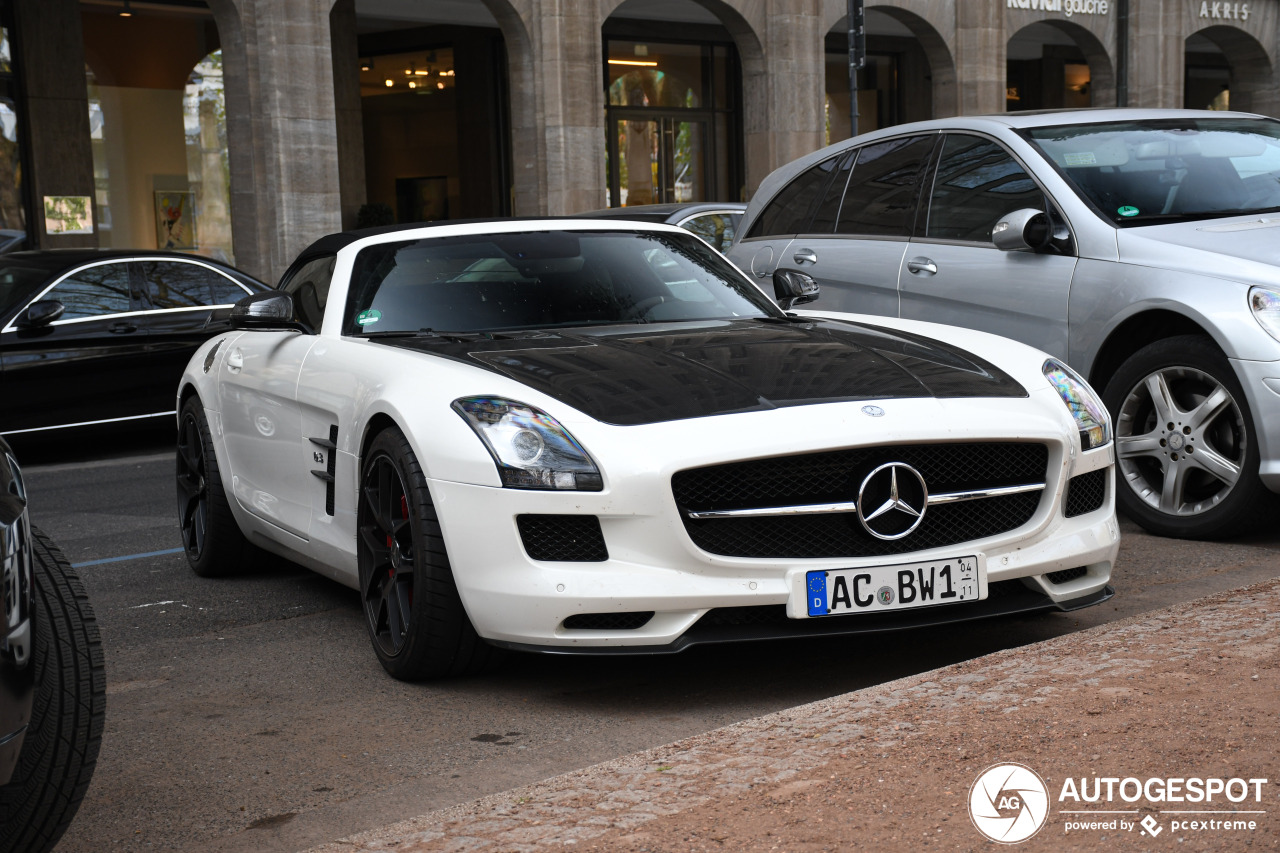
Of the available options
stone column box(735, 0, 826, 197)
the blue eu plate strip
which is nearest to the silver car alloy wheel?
the blue eu plate strip

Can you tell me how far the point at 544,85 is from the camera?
21.8 metres

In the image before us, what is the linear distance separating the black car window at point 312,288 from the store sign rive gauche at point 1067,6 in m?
24.2

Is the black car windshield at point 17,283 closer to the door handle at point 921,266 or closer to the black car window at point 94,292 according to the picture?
the black car window at point 94,292

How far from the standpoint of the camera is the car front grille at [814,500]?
4.33 metres

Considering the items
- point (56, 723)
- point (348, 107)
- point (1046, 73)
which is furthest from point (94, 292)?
point (1046, 73)

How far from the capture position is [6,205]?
70.3ft

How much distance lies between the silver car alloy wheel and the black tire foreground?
4.71 metres

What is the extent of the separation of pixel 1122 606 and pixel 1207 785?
2.43 metres

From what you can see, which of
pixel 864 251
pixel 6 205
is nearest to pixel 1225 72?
pixel 6 205

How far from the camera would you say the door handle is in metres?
7.63

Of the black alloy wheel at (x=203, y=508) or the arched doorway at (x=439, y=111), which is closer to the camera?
the black alloy wheel at (x=203, y=508)

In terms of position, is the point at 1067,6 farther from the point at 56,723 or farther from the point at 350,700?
the point at 56,723

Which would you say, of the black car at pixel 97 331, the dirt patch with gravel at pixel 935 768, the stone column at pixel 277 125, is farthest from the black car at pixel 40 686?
the stone column at pixel 277 125

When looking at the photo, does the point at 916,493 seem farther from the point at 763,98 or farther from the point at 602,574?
the point at 763,98
